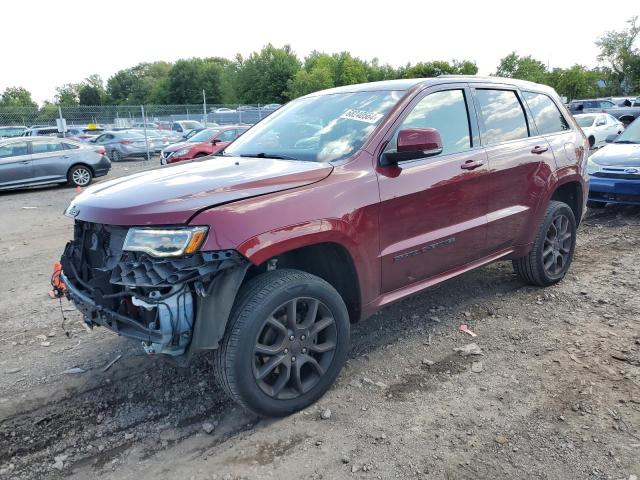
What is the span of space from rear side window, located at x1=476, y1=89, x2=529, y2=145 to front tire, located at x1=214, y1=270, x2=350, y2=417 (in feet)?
6.49

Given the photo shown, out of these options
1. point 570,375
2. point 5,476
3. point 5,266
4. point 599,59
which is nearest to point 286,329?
point 5,476

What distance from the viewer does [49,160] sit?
13.6 metres

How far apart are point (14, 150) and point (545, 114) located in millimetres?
13173

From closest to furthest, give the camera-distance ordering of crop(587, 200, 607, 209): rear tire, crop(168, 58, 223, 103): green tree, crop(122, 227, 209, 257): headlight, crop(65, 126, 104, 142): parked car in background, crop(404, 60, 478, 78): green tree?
crop(122, 227, 209, 257): headlight, crop(587, 200, 607, 209): rear tire, crop(65, 126, 104, 142): parked car in background, crop(404, 60, 478, 78): green tree, crop(168, 58, 223, 103): green tree

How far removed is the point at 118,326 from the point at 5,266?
14.5 feet

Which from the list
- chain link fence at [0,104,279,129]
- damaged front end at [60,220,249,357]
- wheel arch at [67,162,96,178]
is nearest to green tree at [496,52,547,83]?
chain link fence at [0,104,279,129]

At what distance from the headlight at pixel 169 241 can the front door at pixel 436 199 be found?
1203mm

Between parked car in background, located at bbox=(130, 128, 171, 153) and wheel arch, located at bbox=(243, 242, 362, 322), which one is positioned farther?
parked car in background, located at bbox=(130, 128, 171, 153)

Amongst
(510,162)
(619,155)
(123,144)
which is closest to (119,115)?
(123,144)

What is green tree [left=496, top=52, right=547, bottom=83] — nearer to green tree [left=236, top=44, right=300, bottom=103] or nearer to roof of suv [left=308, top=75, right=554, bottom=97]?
green tree [left=236, top=44, right=300, bottom=103]

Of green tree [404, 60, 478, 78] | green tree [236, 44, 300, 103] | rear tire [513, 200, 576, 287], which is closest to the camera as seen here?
rear tire [513, 200, 576, 287]

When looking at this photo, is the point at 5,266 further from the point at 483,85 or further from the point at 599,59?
the point at 599,59

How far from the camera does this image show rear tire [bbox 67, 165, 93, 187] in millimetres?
13988

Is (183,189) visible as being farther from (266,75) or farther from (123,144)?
(266,75)
